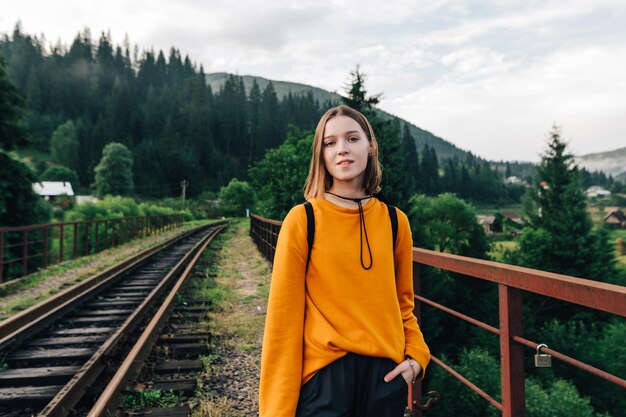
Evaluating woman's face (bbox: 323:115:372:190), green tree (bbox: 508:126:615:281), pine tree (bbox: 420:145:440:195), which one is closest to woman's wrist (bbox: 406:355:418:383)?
woman's face (bbox: 323:115:372:190)

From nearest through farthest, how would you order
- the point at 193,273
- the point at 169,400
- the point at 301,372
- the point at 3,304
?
the point at 301,372 → the point at 169,400 → the point at 3,304 → the point at 193,273

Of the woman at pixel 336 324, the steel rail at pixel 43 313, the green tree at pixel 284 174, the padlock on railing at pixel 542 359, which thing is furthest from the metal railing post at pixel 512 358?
the green tree at pixel 284 174

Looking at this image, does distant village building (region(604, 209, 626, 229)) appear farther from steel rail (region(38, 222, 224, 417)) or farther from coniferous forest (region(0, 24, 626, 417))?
steel rail (region(38, 222, 224, 417))

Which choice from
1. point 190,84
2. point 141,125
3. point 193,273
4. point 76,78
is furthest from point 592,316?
point 76,78

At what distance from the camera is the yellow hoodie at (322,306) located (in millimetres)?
1367

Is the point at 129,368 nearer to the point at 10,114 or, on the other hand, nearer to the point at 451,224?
the point at 10,114

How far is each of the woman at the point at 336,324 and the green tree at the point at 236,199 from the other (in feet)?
252

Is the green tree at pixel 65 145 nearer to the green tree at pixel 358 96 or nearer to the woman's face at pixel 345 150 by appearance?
the green tree at pixel 358 96

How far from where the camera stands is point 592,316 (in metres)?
25.4

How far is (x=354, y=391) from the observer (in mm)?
1409

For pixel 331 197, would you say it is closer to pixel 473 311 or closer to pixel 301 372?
pixel 301 372

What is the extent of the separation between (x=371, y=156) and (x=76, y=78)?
434 ft

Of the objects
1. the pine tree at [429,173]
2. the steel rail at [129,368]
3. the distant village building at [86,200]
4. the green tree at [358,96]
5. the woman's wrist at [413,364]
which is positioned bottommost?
the steel rail at [129,368]

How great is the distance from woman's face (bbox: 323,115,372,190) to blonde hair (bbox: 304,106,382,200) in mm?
21
